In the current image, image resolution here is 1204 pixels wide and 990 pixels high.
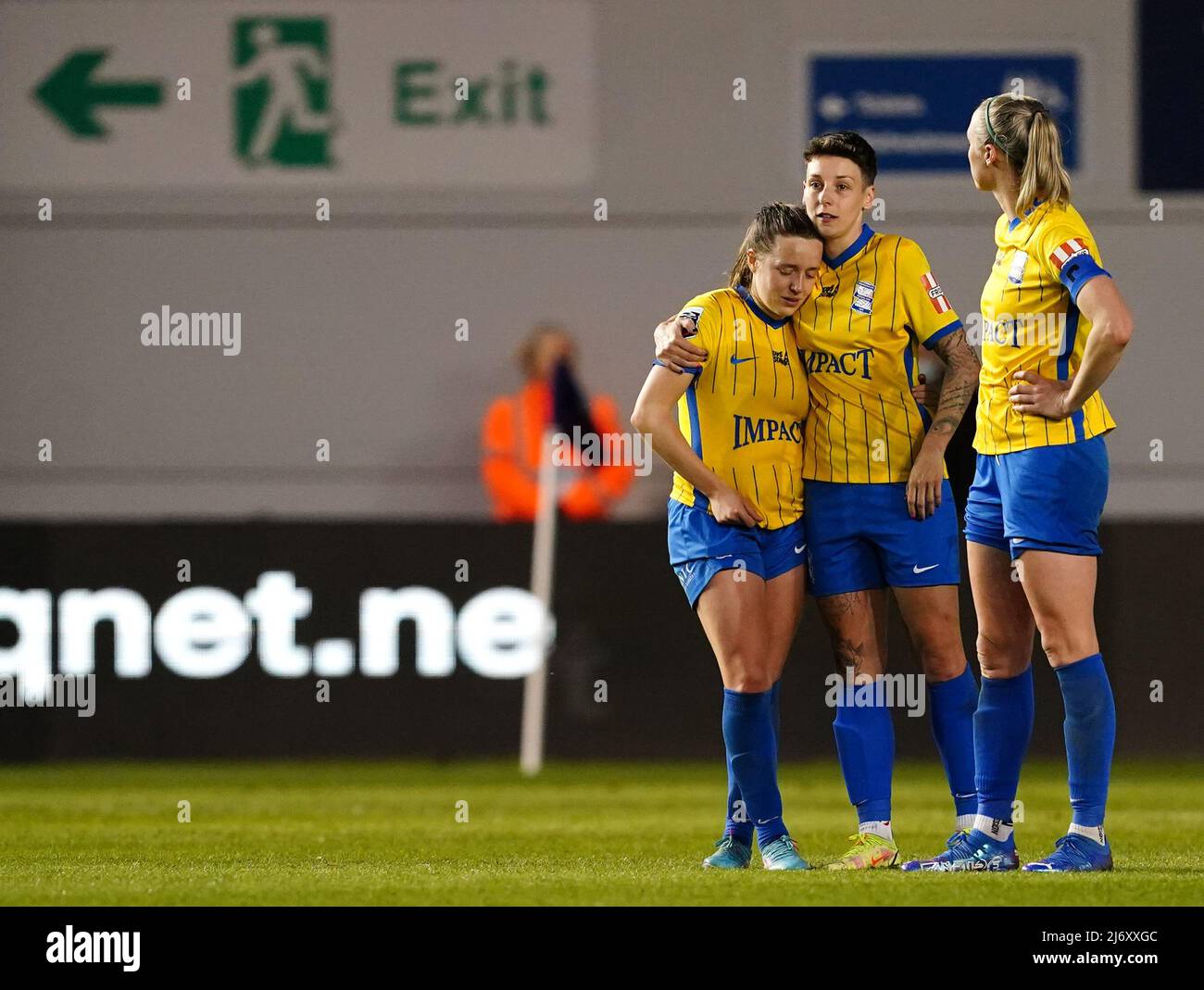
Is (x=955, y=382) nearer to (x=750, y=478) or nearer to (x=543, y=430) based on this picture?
(x=750, y=478)

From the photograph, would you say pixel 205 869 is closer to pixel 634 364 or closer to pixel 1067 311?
pixel 1067 311

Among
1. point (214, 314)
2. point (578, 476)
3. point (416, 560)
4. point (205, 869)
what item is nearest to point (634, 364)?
point (578, 476)

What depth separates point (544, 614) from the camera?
10953 millimetres

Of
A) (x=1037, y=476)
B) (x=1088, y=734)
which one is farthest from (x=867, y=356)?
(x=1088, y=734)

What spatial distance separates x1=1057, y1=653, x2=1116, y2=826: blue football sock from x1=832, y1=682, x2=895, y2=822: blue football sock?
51cm

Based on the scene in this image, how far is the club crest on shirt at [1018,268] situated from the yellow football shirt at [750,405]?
65 cm

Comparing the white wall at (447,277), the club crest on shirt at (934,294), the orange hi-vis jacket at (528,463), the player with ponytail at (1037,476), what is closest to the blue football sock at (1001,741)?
the player with ponytail at (1037,476)

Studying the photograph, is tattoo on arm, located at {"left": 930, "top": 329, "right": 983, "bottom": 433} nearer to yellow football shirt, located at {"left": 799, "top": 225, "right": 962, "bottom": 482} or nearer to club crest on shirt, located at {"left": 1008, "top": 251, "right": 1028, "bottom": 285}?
yellow football shirt, located at {"left": 799, "top": 225, "right": 962, "bottom": 482}

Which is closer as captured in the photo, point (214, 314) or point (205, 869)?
point (205, 869)

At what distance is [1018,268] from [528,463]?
320 inches

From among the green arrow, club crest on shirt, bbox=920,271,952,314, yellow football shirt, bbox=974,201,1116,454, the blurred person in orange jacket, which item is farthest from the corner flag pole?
yellow football shirt, bbox=974,201,1116,454

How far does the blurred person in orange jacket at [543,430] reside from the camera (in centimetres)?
1309

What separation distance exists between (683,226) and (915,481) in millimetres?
8776

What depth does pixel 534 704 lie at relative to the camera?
10766mm
